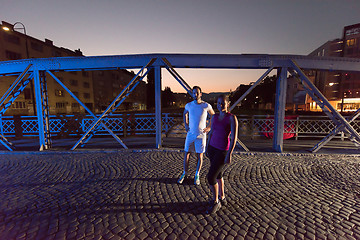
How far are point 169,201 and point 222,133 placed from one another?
5.51 feet

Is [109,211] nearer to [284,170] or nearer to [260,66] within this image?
[284,170]

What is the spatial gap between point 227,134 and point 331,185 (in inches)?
127

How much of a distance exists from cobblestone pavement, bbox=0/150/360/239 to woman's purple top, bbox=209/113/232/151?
118cm

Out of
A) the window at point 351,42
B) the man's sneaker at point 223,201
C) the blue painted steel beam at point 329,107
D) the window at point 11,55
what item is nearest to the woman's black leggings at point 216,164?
the man's sneaker at point 223,201

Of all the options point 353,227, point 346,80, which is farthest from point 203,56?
point 346,80

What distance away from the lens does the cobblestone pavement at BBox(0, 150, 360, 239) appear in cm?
249

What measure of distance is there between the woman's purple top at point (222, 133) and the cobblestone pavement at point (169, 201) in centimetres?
118

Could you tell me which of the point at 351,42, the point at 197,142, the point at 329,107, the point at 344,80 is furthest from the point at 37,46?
the point at 344,80

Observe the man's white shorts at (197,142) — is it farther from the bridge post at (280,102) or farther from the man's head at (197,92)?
the bridge post at (280,102)

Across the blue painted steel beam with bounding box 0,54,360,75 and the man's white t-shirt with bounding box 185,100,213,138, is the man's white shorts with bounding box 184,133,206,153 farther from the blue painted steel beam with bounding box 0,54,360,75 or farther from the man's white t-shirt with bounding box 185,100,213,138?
the blue painted steel beam with bounding box 0,54,360,75

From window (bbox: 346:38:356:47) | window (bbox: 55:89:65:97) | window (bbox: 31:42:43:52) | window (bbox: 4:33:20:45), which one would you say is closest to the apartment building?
window (bbox: 346:38:356:47)

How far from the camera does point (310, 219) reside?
9.01ft

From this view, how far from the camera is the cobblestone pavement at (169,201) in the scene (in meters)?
2.49

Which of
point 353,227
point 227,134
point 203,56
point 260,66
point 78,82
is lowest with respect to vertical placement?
point 353,227
